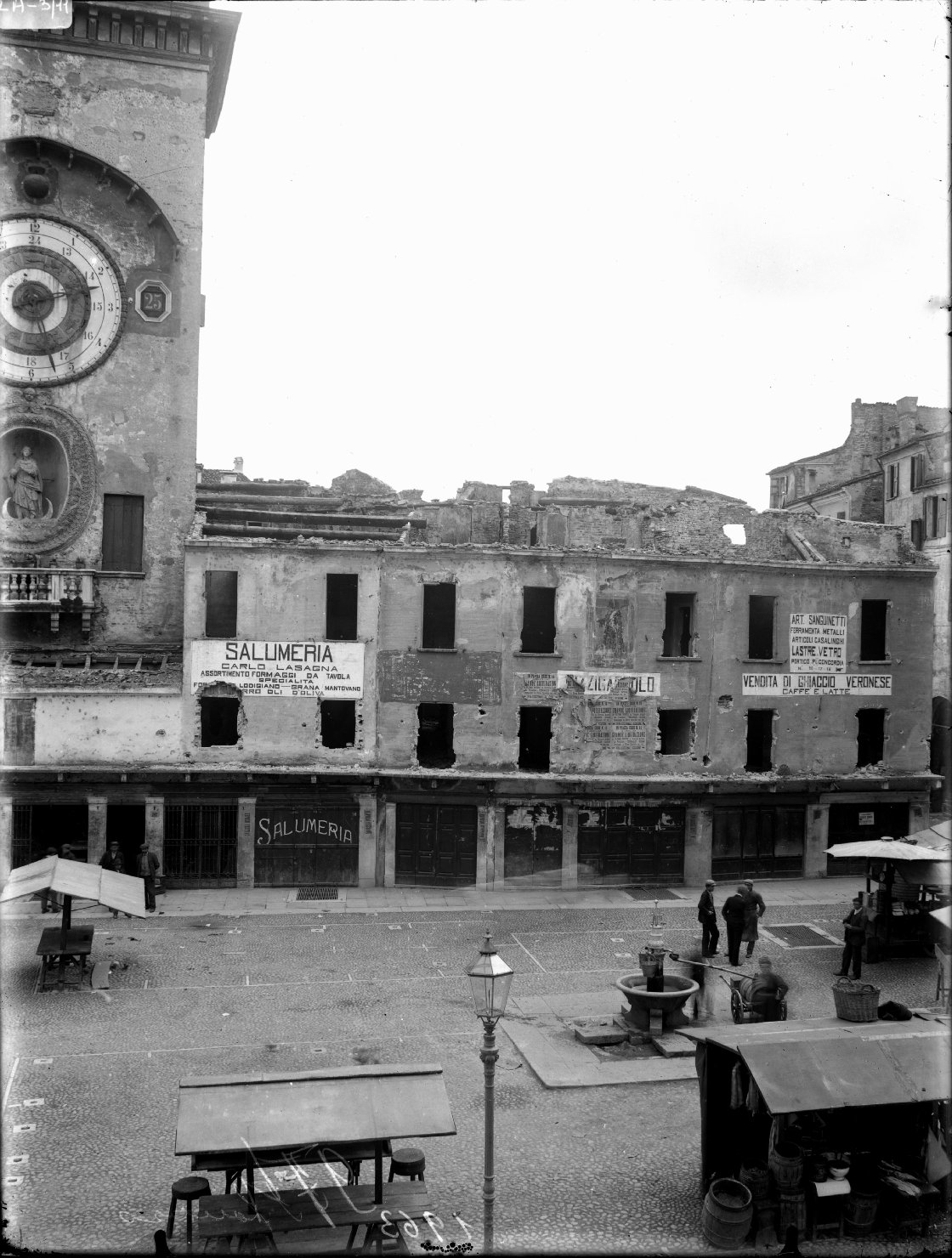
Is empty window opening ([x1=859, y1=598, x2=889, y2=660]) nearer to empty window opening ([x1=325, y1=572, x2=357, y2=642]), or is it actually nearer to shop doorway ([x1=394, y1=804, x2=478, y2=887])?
shop doorway ([x1=394, y1=804, x2=478, y2=887])

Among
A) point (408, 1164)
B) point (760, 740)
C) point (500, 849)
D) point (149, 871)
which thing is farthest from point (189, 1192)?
point (760, 740)

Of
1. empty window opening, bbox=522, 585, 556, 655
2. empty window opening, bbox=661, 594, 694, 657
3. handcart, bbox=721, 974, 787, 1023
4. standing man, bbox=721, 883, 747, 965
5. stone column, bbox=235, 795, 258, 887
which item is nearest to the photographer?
handcart, bbox=721, 974, 787, 1023

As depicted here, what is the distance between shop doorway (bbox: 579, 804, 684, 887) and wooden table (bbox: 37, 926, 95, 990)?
48.1 feet

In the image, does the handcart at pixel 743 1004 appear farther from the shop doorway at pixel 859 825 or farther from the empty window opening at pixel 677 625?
the shop doorway at pixel 859 825

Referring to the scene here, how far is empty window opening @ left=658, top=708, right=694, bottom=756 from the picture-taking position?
3188 centimetres

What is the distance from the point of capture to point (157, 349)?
3269cm

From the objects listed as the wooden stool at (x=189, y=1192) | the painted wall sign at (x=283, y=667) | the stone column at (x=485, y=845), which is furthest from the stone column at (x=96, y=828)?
the wooden stool at (x=189, y=1192)

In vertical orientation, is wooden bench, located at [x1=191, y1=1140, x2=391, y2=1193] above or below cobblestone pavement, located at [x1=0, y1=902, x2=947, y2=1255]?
above

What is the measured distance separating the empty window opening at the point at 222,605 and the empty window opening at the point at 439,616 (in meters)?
5.49

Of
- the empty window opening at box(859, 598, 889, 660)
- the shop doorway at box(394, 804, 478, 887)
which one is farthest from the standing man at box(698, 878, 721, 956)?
the empty window opening at box(859, 598, 889, 660)

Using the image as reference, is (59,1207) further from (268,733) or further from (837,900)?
(837,900)

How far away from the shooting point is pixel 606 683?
102 feet

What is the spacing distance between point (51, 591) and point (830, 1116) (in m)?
25.9

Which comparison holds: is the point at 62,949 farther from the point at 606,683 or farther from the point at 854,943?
the point at 606,683
